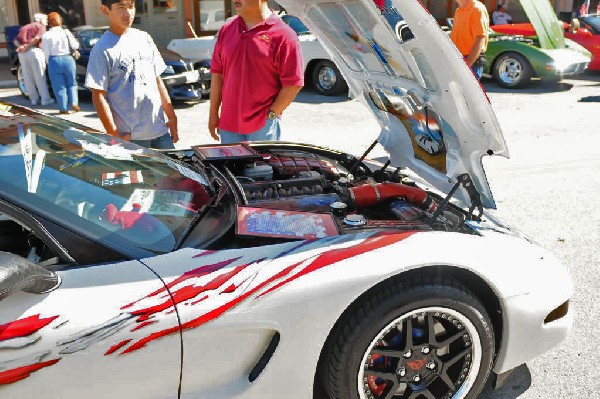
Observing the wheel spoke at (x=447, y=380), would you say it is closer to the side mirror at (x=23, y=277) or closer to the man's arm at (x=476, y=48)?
the side mirror at (x=23, y=277)

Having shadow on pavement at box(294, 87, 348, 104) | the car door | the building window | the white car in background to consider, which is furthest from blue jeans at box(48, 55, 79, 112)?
the building window

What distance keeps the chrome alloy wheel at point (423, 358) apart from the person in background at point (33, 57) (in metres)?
9.02

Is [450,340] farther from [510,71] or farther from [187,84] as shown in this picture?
[510,71]

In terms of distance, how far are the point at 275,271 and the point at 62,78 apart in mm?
8019

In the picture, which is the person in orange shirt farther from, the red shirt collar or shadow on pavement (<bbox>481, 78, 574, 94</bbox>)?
shadow on pavement (<bbox>481, 78, 574, 94</bbox>)

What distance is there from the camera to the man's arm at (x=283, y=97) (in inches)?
158

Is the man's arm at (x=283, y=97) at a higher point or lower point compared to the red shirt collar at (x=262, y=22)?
lower

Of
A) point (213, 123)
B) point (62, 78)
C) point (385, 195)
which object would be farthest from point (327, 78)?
point (385, 195)

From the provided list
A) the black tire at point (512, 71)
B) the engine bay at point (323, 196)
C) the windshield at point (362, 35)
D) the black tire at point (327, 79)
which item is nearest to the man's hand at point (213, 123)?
the engine bay at point (323, 196)

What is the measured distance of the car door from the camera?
71.4 inches

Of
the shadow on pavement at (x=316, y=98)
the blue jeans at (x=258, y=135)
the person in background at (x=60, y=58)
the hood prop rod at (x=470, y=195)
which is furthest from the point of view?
the shadow on pavement at (x=316, y=98)

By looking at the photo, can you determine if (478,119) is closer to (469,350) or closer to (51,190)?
(469,350)

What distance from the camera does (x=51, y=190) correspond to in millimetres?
2184

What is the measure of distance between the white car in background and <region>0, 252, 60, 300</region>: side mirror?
858 cm
